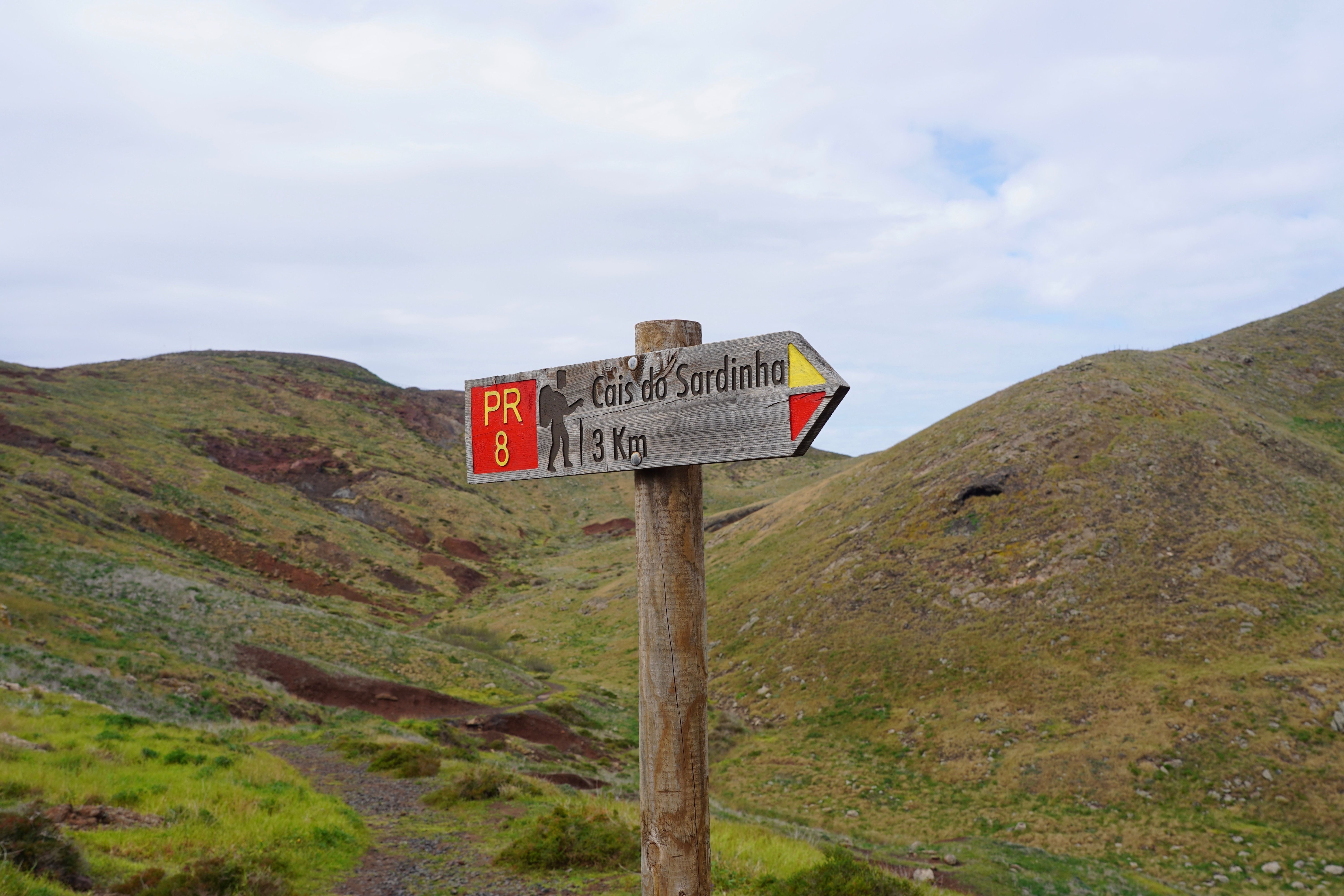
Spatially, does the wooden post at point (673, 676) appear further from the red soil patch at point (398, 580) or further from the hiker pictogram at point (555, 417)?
the red soil patch at point (398, 580)

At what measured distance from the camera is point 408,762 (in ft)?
47.9

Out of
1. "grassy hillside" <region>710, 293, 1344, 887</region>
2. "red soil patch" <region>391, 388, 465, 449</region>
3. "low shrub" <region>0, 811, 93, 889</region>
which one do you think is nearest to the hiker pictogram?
"low shrub" <region>0, 811, 93, 889</region>

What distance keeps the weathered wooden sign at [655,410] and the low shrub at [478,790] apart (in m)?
9.74

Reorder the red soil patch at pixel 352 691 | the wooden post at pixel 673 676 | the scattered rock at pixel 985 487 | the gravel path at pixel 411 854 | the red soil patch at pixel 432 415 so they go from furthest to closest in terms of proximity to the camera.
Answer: the red soil patch at pixel 432 415 < the scattered rock at pixel 985 487 < the red soil patch at pixel 352 691 < the gravel path at pixel 411 854 < the wooden post at pixel 673 676

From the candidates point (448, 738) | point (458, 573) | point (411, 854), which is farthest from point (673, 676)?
point (458, 573)

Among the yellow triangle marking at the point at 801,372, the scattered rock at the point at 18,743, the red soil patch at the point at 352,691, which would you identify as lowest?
the red soil patch at the point at 352,691

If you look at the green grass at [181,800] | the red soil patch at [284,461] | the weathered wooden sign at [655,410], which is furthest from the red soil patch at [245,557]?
the weathered wooden sign at [655,410]

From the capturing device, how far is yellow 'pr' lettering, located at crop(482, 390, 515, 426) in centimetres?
425

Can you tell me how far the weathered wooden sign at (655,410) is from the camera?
11.0 feet

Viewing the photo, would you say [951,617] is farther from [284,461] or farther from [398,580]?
[284,461]

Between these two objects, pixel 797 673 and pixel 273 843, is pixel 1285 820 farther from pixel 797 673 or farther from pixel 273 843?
pixel 273 843

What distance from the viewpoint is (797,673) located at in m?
28.7

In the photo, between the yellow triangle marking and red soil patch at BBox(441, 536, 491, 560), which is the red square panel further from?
red soil patch at BBox(441, 536, 491, 560)

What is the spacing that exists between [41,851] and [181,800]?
3.06 metres
